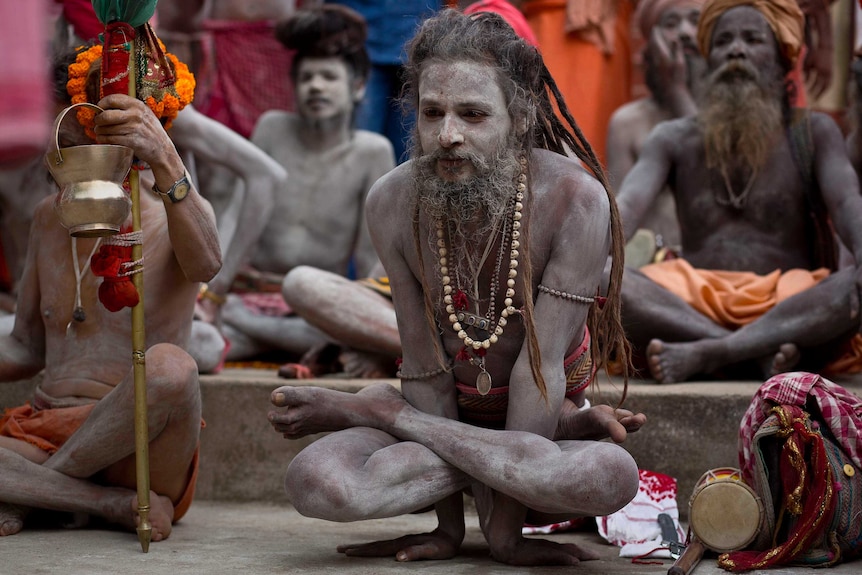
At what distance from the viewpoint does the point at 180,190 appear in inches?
154

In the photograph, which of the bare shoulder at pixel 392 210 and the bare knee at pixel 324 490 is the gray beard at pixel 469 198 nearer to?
the bare shoulder at pixel 392 210

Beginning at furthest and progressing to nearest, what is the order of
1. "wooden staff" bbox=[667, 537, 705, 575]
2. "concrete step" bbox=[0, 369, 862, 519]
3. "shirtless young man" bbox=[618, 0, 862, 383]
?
"shirtless young man" bbox=[618, 0, 862, 383] < "concrete step" bbox=[0, 369, 862, 519] < "wooden staff" bbox=[667, 537, 705, 575]

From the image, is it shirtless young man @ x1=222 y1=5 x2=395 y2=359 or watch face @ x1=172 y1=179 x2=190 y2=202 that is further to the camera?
shirtless young man @ x1=222 y1=5 x2=395 y2=359

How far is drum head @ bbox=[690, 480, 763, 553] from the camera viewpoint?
3.69 metres

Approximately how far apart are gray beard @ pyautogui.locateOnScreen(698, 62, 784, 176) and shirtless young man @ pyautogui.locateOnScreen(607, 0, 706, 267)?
141cm

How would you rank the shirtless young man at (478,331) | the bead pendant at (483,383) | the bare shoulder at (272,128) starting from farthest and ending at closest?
the bare shoulder at (272,128) → the bead pendant at (483,383) → the shirtless young man at (478,331)

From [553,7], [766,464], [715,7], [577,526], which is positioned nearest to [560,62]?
[553,7]

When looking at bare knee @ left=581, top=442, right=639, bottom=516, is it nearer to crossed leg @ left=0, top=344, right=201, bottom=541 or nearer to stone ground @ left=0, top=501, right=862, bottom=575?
stone ground @ left=0, top=501, right=862, bottom=575

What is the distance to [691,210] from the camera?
20.1ft

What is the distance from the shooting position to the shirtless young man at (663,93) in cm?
757

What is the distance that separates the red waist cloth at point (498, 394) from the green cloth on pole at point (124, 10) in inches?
58.8

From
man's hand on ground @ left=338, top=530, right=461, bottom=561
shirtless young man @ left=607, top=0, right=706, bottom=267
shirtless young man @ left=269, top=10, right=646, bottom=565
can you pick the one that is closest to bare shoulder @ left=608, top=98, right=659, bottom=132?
shirtless young man @ left=607, top=0, right=706, bottom=267

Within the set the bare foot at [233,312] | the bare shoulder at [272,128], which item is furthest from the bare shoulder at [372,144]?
the bare foot at [233,312]

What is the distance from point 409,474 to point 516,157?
1016 millimetres
